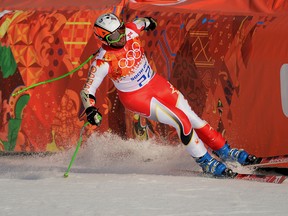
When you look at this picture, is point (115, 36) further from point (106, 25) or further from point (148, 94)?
point (148, 94)

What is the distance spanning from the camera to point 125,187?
8.04 meters

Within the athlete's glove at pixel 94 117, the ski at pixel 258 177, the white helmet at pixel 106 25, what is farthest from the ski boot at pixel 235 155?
the white helmet at pixel 106 25

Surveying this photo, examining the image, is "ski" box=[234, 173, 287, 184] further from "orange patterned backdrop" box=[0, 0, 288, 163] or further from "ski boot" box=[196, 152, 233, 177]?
"orange patterned backdrop" box=[0, 0, 288, 163]

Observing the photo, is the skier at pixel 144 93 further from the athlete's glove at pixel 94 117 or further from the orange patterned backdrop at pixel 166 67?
the orange patterned backdrop at pixel 166 67

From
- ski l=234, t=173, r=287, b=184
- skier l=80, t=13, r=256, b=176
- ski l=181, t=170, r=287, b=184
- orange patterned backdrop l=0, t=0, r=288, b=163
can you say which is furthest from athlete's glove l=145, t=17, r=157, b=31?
ski l=234, t=173, r=287, b=184

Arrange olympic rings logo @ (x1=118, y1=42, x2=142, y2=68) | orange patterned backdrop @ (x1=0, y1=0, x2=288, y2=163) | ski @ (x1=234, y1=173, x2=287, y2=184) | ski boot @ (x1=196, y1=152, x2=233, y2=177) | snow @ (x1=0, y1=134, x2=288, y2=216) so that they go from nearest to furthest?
snow @ (x1=0, y1=134, x2=288, y2=216) < ski @ (x1=234, y1=173, x2=287, y2=184) < ski boot @ (x1=196, y1=152, x2=233, y2=177) < olympic rings logo @ (x1=118, y1=42, x2=142, y2=68) < orange patterned backdrop @ (x1=0, y1=0, x2=288, y2=163)

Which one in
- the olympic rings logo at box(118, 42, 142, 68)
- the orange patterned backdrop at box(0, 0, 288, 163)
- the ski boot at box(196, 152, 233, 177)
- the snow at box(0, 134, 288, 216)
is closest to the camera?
the snow at box(0, 134, 288, 216)

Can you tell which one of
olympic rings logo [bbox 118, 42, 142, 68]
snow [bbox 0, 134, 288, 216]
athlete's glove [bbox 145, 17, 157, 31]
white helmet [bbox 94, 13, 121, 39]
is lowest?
snow [bbox 0, 134, 288, 216]

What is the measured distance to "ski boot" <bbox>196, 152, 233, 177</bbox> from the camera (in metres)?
8.52

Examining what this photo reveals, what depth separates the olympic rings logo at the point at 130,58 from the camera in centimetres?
866

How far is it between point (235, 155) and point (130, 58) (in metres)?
1.31

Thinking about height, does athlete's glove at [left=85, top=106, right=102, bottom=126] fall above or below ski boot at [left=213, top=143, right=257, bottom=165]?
above

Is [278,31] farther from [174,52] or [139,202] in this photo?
[139,202]

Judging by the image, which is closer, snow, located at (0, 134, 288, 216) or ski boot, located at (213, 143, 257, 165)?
snow, located at (0, 134, 288, 216)
